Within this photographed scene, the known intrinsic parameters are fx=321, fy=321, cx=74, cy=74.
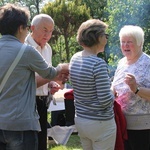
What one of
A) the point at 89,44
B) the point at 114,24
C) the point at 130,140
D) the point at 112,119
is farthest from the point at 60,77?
the point at 114,24

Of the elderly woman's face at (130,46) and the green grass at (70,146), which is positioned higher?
the elderly woman's face at (130,46)

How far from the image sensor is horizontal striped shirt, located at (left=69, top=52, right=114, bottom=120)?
2.44m

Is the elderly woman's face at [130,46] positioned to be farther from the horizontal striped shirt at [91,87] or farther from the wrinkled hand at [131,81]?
the horizontal striped shirt at [91,87]

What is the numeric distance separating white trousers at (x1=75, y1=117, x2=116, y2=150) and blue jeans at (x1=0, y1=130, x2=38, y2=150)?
48 centimetres

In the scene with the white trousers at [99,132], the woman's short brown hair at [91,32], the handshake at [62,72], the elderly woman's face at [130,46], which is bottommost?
the white trousers at [99,132]

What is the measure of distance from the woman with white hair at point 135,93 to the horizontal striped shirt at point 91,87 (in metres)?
0.35

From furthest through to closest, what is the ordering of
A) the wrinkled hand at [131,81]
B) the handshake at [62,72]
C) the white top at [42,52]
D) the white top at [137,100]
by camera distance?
1. the white top at [42,52]
2. the white top at [137,100]
3. the wrinkled hand at [131,81]
4. the handshake at [62,72]

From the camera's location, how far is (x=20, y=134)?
2.24 meters

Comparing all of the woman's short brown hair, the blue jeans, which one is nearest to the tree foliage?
the woman's short brown hair

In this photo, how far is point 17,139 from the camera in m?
2.23

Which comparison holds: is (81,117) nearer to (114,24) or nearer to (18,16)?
(18,16)

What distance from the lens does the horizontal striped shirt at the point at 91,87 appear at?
2.44 metres

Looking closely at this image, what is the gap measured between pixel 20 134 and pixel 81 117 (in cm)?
56

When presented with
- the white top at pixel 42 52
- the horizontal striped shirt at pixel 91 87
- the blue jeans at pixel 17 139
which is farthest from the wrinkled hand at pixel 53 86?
the blue jeans at pixel 17 139
